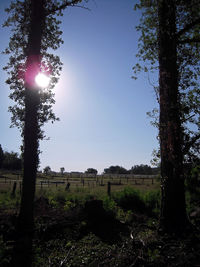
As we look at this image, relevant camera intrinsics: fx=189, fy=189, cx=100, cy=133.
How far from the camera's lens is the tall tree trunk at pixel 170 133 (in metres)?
5.40

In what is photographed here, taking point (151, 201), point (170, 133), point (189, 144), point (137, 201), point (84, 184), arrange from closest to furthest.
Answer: point (170, 133), point (189, 144), point (151, 201), point (137, 201), point (84, 184)

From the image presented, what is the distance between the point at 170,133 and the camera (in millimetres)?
5766

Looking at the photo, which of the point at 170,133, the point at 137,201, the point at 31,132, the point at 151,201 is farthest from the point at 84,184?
the point at 170,133

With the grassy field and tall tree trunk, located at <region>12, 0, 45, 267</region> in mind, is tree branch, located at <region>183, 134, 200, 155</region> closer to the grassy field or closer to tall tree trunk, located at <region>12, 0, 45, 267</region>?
the grassy field

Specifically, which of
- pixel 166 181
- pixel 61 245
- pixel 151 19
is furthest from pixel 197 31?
pixel 61 245

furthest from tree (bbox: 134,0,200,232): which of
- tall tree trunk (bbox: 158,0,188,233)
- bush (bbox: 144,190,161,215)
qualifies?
bush (bbox: 144,190,161,215)

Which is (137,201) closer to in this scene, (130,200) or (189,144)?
(130,200)

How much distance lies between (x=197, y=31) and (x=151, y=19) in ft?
6.32

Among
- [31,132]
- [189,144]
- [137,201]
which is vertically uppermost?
[31,132]

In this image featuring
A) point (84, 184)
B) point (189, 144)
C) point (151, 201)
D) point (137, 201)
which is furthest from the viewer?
point (84, 184)

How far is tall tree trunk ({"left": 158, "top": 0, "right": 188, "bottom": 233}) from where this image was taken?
540 cm

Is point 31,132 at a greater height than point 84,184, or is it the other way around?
point 31,132

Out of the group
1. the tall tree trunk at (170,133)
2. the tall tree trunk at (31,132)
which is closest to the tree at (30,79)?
the tall tree trunk at (31,132)

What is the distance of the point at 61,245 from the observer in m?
4.80
